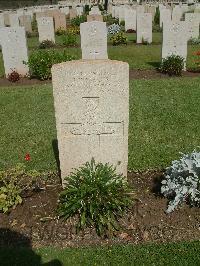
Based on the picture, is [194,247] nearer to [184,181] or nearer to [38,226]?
[184,181]

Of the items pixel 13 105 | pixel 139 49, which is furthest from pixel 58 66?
pixel 139 49

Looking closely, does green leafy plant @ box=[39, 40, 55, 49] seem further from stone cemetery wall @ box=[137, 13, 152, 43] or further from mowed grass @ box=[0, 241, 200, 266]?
mowed grass @ box=[0, 241, 200, 266]

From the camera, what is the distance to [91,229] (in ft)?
17.0

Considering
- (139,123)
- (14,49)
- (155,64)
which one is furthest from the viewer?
(155,64)

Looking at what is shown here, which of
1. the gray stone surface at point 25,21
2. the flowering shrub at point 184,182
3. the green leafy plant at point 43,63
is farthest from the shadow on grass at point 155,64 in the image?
the gray stone surface at point 25,21

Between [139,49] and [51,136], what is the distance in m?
11.4

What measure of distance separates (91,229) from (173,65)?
897 centimetres

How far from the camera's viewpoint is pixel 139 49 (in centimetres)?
1864

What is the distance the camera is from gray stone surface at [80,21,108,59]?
12.7 meters

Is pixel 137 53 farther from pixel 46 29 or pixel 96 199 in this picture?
pixel 96 199

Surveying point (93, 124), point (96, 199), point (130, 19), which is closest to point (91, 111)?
point (93, 124)

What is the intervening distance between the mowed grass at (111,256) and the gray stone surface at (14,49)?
9.52 meters

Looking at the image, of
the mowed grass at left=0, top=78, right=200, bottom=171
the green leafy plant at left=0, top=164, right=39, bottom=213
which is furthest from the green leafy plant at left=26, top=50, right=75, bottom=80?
the green leafy plant at left=0, top=164, right=39, bottom=213

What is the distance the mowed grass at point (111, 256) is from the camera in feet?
15.4
